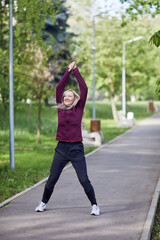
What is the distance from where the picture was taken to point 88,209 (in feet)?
22.3

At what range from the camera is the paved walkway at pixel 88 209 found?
18.5 feet

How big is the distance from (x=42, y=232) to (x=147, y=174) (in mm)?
5036

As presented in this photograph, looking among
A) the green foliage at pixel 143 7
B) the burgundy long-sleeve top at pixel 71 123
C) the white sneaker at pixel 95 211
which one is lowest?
the white sneaker at pixel 95 211

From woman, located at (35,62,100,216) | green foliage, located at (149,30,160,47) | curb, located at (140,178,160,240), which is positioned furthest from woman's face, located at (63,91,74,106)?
curb, located at (140,178,160,240)

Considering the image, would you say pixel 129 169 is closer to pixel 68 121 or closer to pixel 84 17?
pixel 68 121

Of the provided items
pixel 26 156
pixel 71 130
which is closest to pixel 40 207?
pixel 71 130

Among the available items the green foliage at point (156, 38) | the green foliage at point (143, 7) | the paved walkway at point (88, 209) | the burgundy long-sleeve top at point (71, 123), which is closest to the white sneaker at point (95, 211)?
the paved walkway at point (88, 209)

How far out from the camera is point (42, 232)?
5672 millimetres

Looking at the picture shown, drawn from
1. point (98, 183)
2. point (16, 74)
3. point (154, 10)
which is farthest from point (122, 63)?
point (98, 183)

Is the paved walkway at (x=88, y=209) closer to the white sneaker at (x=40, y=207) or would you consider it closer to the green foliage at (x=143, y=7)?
the white sneaker at (x=40, y=207)

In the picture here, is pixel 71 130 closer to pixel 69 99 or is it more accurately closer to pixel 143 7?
pixel 69 99

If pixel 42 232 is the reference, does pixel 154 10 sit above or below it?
above

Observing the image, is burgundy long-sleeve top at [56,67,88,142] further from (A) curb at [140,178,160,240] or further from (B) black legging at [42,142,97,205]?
(A) curb at [140,178,160,240]

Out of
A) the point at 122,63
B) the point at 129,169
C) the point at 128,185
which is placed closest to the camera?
the point at 128,185
